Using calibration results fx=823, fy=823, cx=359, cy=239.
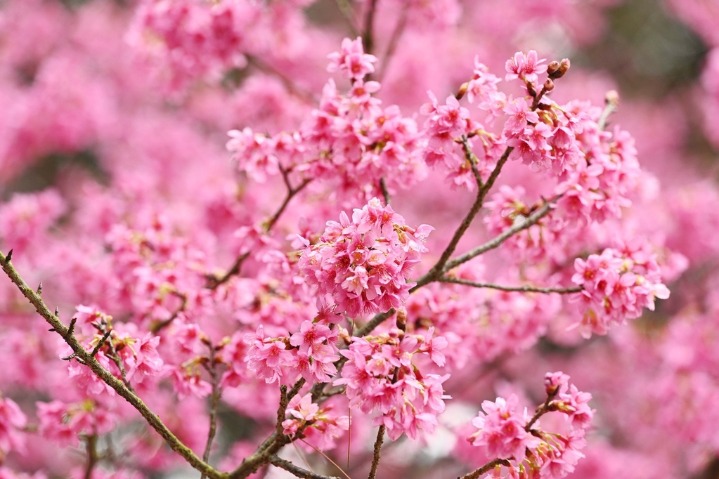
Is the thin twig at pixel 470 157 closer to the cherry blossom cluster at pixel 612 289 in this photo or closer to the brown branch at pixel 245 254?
the cherry blossom cluster at pixel 612 289

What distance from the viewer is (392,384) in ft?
7.66

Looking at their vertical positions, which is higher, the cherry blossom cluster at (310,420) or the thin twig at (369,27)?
the thin twig at (369,27)

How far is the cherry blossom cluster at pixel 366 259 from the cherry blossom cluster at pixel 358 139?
2.22 feet

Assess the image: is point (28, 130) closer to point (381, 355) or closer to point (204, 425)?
point (204, 425)

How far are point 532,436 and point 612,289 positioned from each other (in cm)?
76

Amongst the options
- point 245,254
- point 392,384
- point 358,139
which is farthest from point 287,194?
point 392,384

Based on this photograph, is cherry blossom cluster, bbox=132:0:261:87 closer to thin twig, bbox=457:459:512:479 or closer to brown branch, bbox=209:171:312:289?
brown branch, bbox=209:171:312:289

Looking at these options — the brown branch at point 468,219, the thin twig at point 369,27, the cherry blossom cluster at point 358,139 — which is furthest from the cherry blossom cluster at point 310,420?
the thin twig at point 369,27

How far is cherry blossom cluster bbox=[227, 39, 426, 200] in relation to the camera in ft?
9.84

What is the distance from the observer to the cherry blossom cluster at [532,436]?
7.62 ft

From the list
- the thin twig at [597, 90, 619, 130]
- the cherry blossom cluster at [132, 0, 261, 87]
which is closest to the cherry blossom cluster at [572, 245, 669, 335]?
the thin twig at [597, 90, 619, 130]

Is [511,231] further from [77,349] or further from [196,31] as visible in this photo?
[196,31]

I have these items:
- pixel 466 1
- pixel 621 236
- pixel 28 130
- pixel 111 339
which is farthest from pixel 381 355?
pixel 466 1

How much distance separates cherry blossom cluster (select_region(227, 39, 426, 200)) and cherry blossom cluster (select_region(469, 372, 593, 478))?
0.99 m
